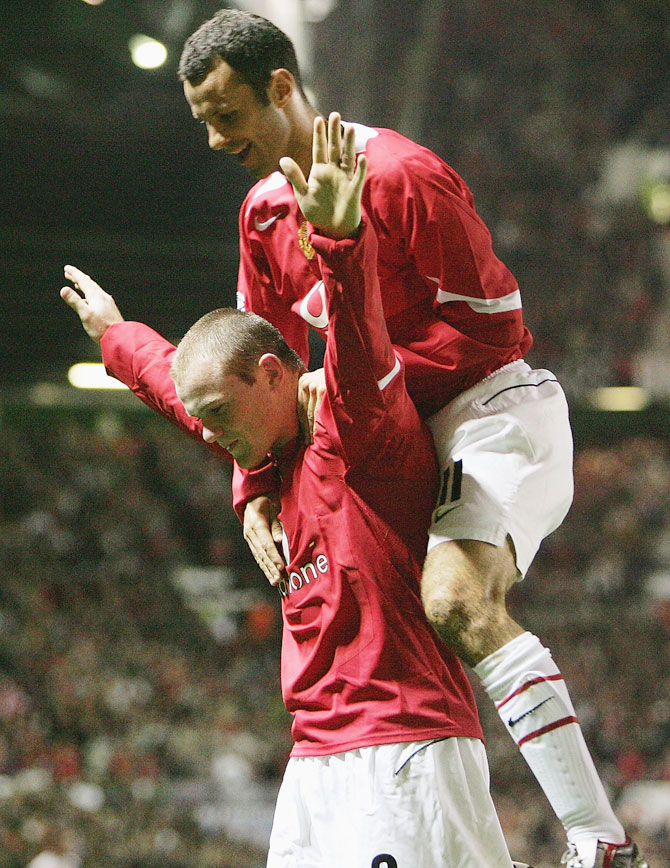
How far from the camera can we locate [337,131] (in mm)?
1835

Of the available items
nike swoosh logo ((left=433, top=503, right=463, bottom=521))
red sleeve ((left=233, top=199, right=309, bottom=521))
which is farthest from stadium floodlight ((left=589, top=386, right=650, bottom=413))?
nike swoosh logo ((left=433, top=503, right=463, bottom=521))

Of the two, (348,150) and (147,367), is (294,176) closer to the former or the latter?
(348,150)

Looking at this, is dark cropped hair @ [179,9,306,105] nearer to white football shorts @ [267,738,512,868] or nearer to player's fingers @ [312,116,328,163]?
player's fingers @ [312,116,328,163]

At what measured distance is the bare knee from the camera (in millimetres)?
1948

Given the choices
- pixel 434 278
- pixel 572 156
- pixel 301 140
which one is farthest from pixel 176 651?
pixel 434 278

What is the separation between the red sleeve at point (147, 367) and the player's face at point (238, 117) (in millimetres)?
470

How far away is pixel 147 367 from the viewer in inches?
101

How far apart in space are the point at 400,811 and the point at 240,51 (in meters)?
1.53

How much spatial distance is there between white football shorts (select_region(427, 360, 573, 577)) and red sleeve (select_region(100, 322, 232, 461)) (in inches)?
22.0

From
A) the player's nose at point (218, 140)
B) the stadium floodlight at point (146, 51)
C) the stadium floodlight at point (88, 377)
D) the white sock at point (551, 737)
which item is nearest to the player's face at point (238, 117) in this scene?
the player's nose at point (218, 140)

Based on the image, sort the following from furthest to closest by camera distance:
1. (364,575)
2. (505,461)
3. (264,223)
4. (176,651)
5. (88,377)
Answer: (88,377) → (176,651) → (264,223) → (505,461) → (364,575)

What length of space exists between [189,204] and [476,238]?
21.7 feet

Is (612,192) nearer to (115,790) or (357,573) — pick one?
(115,790)

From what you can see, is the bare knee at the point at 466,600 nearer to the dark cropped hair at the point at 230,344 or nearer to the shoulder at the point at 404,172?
the dark cropped hair at the point at 230,344
